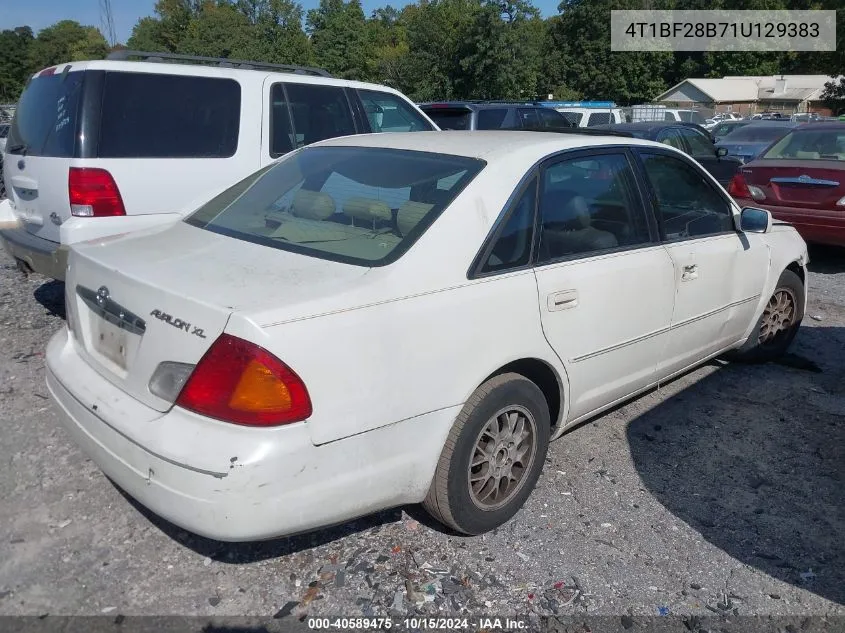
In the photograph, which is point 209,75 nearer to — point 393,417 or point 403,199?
point 403,199

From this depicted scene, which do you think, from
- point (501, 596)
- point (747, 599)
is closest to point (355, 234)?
point (501, 596)

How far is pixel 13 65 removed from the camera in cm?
9475

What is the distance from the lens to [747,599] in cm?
277

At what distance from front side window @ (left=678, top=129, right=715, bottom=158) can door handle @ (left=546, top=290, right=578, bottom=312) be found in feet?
31.4

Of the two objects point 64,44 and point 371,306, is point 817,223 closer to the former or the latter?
point 371,306

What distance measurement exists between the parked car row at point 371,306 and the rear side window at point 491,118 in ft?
21.6

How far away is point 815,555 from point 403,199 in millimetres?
2284

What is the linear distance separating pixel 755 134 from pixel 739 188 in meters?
12.2

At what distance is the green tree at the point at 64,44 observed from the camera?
316ft

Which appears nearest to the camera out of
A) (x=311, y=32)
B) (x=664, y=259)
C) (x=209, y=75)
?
(x=664, y=259)

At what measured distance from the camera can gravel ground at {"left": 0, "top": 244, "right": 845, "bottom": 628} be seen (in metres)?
2.70

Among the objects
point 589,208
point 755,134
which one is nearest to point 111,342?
point 589,208

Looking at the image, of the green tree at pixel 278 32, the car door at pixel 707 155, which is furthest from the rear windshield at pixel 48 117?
the green tree at pixel 278 32

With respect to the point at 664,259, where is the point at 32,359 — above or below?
below
